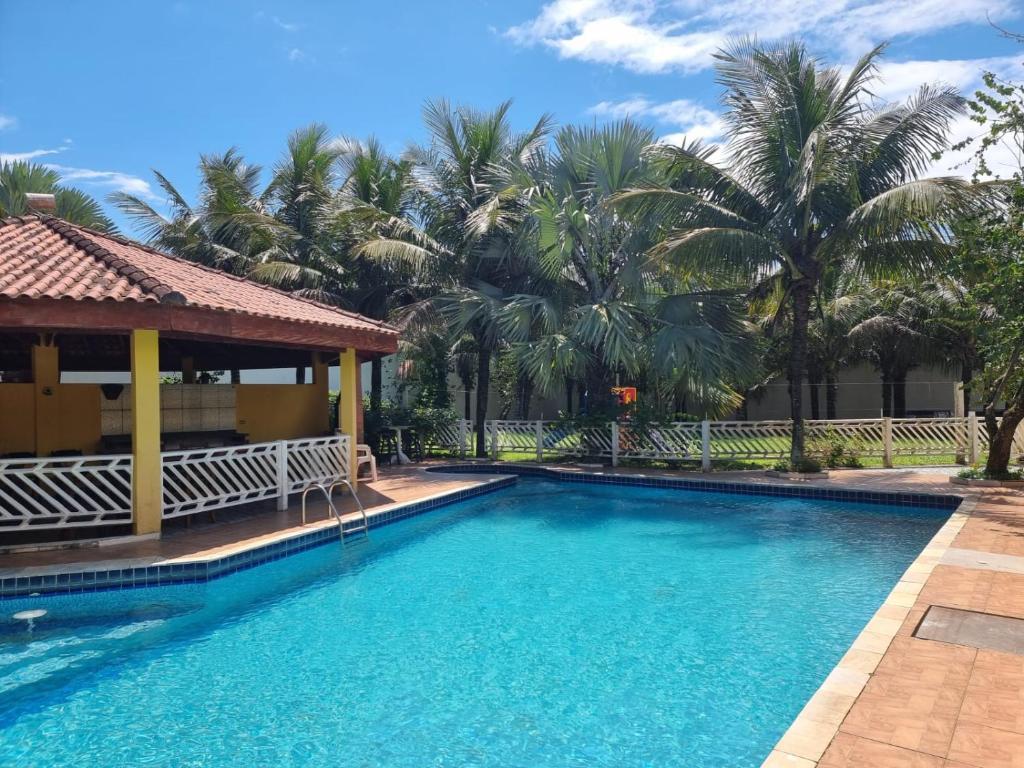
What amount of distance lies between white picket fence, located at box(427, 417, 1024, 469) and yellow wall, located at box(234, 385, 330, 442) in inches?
250

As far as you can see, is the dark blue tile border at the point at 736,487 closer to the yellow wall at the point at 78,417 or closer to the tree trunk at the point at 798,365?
the tree trunk at the point at 798,365

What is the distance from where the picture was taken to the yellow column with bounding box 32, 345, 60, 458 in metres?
10.2

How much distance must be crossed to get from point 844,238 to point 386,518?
32.8 feet

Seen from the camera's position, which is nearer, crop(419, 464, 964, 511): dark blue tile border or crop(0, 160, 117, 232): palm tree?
crop(419, 464, 964, 511): dark blue tile border

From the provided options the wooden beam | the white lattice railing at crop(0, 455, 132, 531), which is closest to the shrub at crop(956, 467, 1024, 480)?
the wooden beam

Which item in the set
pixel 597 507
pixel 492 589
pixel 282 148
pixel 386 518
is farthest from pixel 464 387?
pixel 492 589

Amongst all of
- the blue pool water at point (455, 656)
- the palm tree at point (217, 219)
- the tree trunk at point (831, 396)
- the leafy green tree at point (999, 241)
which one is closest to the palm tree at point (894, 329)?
the tree trunk at point (831, 396)

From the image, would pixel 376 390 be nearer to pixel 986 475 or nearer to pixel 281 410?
pixel 281 410

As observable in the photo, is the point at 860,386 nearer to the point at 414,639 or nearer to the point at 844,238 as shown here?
the point at 844,238

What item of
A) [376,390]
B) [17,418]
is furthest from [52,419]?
[376,390]

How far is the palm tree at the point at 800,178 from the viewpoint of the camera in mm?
12430

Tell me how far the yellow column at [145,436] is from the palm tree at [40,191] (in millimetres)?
14313

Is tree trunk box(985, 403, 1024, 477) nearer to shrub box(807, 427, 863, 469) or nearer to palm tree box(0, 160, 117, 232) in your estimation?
shrub box(807, 427, 863, 469)

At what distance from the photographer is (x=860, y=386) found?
26438 millimetres
